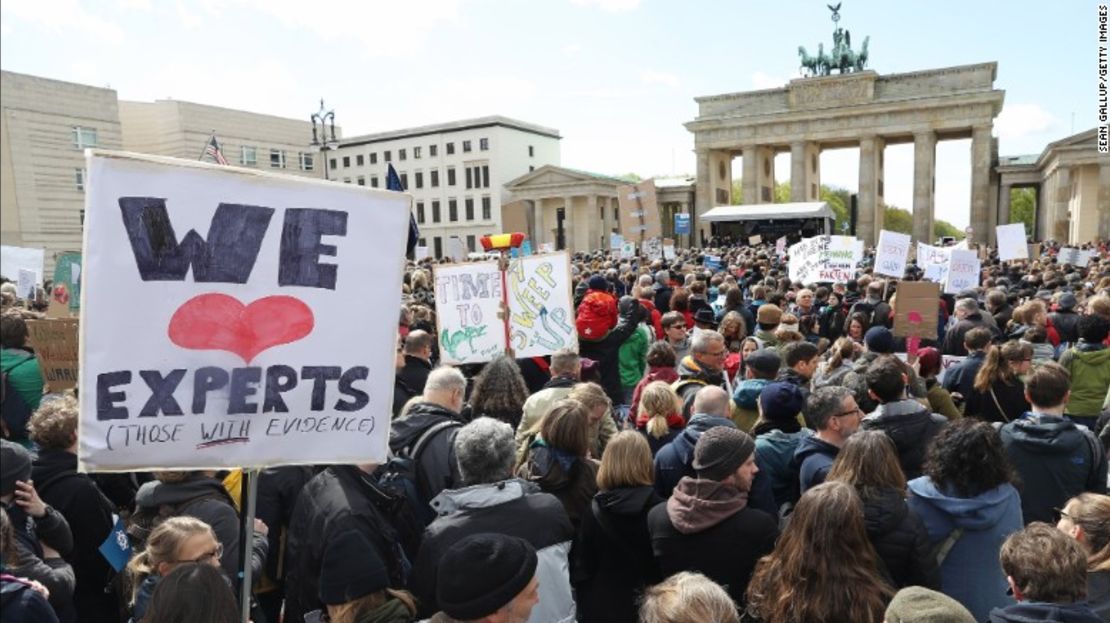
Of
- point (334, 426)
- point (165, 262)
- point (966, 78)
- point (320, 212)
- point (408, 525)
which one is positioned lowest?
point (408, 525)

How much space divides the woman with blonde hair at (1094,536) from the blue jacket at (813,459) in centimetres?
98

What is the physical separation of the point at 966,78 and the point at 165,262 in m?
57.3

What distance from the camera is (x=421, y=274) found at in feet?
40.0

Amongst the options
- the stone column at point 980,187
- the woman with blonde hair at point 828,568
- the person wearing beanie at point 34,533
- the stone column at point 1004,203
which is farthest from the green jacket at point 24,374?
the stone column at point 1004,203

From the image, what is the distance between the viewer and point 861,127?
2078 inches

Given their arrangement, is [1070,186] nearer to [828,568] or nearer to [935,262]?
[935,262]

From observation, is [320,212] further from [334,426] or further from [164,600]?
[164,600]

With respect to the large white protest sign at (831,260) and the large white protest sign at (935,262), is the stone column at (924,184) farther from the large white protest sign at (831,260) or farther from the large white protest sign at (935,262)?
the large white protest sign at (831,260)

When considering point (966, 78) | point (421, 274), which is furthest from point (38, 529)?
point (966, 78)

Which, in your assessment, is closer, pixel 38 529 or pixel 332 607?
pixel 332 607

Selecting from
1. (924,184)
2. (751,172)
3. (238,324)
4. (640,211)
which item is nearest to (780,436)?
(238,324)

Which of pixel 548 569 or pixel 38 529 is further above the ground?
pixel 38 529

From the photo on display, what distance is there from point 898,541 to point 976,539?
0.57m

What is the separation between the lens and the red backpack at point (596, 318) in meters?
7.36
